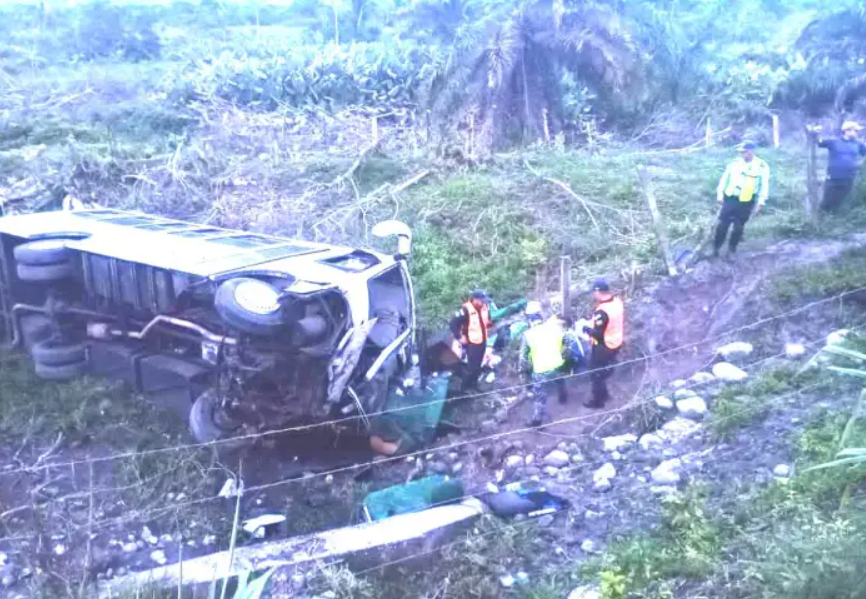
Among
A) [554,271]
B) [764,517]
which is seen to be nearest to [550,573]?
[764,517]

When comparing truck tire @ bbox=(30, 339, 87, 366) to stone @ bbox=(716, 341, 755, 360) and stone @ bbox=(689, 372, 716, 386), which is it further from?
stone @ bbox=(716, 341, 755, 360)

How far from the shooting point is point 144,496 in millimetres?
6223

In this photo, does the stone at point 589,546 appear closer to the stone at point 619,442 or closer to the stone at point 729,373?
the stone at point 619,442

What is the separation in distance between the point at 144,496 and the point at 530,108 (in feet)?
34.2

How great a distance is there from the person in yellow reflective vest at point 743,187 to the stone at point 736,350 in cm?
172

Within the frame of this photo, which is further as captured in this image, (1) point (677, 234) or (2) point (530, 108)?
(2) point (530, 108)

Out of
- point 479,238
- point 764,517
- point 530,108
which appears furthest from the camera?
point 530,108

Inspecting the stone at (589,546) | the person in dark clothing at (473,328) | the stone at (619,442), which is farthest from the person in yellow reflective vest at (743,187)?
the stone at (589,546)

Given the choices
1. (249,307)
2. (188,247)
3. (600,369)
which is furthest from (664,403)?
(188,247)

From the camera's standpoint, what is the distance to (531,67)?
577 inches

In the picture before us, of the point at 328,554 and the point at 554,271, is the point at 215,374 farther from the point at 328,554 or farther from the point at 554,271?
the point at 554,271

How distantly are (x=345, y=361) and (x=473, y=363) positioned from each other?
176 centimetres

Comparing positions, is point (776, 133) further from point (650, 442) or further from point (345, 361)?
point (345, 361)

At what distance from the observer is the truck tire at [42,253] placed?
23.7 ft
